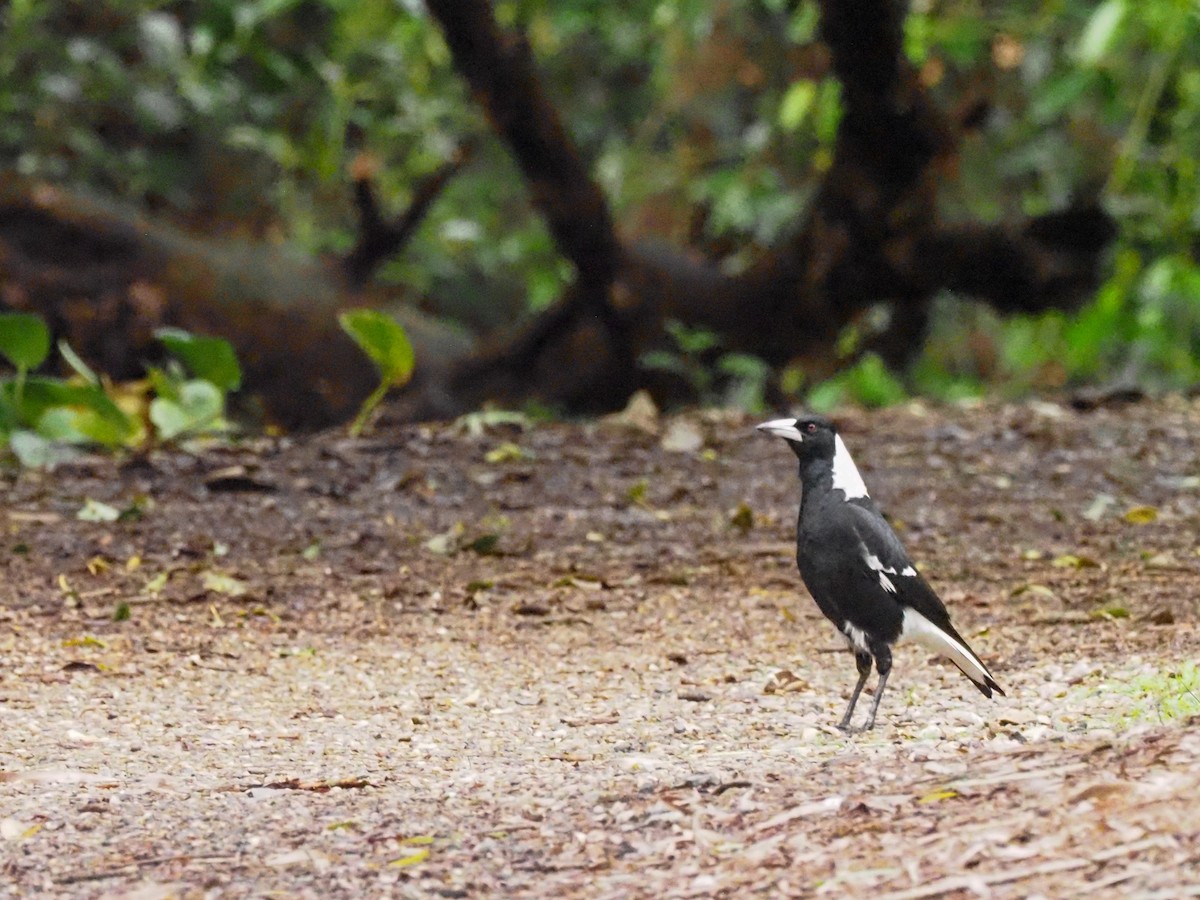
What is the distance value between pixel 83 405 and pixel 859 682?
349cm

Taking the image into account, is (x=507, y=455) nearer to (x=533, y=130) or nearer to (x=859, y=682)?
(x=533, y=130)

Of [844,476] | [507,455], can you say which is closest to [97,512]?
[507,455]

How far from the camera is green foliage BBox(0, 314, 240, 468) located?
5.82 m

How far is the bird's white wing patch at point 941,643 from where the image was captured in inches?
138

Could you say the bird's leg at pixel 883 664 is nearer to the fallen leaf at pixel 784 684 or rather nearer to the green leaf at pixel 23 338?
the fallen leaf at pixel 784 684

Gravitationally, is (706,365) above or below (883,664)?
below

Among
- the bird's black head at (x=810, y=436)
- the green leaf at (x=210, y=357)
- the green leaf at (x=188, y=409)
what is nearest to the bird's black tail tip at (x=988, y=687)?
the bird's black head at (x=810, y=436)

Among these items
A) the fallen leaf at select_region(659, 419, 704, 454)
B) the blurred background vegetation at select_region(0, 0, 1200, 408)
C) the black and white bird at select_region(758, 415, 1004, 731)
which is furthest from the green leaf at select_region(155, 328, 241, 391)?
the black and white bird at select_region(758, 415, 1004, 731)

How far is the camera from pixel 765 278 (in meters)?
7.35

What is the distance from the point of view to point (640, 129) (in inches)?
393

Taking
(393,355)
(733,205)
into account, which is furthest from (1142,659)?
(733,205)

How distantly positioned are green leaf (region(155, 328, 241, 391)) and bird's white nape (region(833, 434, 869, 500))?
2709 mm

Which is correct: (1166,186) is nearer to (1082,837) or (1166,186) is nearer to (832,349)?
(832,349)

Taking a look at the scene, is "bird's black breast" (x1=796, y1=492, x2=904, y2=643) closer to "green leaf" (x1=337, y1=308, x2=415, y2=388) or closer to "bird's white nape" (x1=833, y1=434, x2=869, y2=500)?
"bird's white nape" (x1=833, y1=434, x2=869, y2=500)
